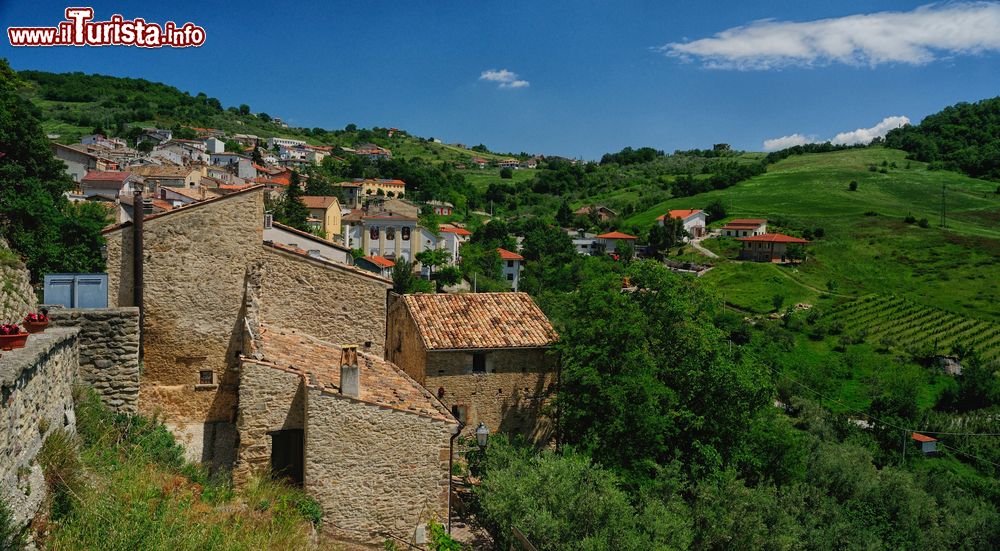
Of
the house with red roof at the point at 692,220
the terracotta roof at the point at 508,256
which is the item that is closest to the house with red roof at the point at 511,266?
the terracotta roof at the point at 508,256

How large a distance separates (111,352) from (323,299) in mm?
5066

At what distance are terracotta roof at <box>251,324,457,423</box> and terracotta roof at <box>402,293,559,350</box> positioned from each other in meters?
4.22

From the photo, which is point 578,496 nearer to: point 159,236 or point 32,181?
point 159,236

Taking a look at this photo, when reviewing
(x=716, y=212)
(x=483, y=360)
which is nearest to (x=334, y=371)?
(x=483, y=360)

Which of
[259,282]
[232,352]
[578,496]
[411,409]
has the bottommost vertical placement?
[578,496]

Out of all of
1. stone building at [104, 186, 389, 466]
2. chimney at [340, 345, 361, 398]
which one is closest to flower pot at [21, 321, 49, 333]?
stone building at [104, 186, 389, 466]

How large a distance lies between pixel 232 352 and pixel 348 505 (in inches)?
172

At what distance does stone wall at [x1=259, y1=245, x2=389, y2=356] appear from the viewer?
605 inches

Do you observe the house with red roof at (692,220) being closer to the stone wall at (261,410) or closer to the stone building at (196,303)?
the stone building at (196,303)

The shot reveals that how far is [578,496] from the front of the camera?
14078 mm

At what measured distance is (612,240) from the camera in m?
107

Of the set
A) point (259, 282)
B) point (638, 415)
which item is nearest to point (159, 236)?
point (259, 282)

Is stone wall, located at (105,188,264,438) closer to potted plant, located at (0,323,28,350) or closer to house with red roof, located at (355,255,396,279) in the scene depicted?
potted plant, located at (0,323,28,350)

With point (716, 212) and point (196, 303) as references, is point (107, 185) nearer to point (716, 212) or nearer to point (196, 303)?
point (196, 303)
